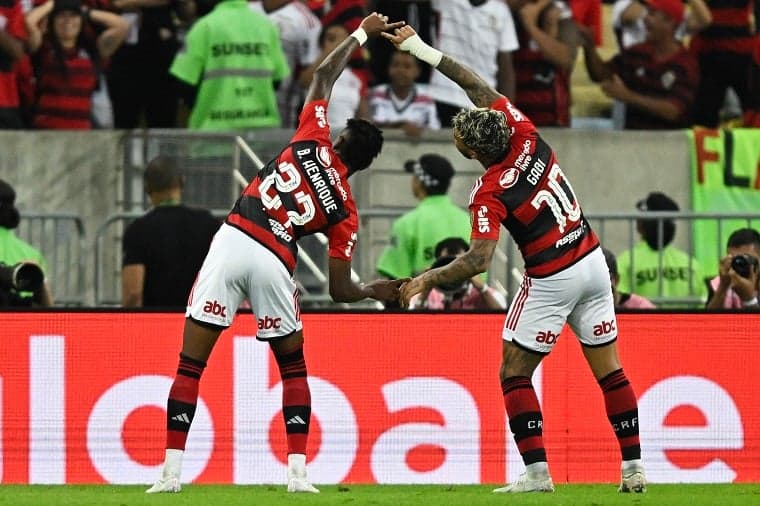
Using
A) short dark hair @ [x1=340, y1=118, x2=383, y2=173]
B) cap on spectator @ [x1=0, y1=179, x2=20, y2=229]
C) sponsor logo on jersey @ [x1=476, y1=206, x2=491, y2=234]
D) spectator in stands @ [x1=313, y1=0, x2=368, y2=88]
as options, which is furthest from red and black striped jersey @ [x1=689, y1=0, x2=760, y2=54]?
sponsor logo on jersey @ [x1=476, y1=206, x2=491, y2=234]

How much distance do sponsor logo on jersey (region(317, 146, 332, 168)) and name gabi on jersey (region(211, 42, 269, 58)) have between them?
19.2ft

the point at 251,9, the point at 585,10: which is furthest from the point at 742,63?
the point at 251,9

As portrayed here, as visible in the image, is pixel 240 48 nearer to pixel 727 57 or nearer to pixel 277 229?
pixel 727 57

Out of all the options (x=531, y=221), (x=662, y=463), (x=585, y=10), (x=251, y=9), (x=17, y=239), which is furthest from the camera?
(x=585, y=10)

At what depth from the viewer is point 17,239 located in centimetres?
1411

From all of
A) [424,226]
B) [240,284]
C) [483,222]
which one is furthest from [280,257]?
[424,226]

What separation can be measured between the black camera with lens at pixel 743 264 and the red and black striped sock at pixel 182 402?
4520 millimetres

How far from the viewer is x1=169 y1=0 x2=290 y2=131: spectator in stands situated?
52.2ft

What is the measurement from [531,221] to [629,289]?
4882 millimetres

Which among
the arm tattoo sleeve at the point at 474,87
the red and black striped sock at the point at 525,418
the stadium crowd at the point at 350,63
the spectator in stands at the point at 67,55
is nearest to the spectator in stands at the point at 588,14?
the stadium crowd at the point at 350,63

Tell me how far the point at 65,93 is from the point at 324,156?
21.9ft

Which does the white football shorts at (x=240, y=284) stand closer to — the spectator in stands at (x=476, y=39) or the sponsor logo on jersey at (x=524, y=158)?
the sponsor logo on jersey at (x=524, y=158)

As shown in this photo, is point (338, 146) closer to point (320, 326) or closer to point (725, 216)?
point (320, 326)

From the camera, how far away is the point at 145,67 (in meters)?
16.6
